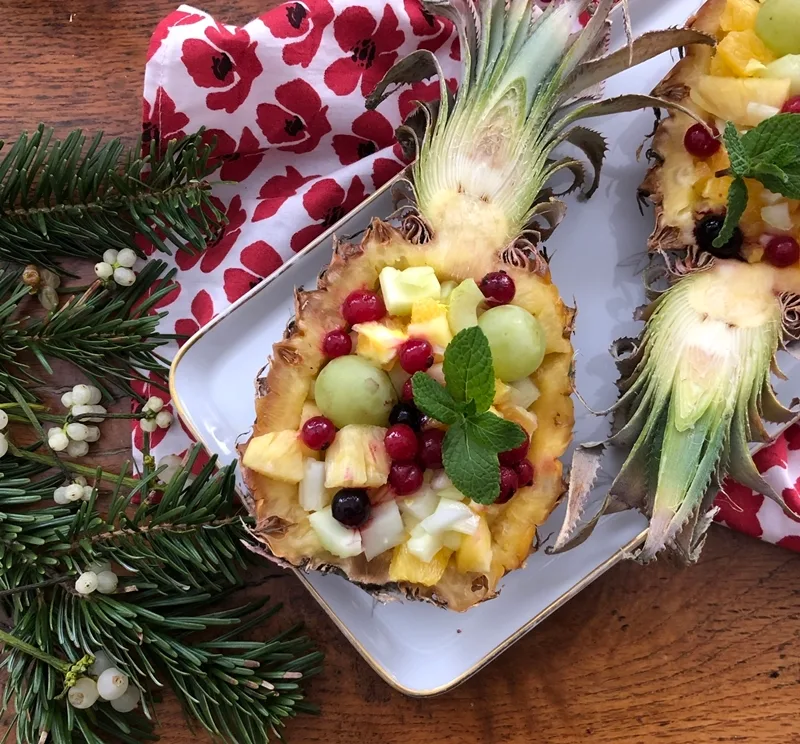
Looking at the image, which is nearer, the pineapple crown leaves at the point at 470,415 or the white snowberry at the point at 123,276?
the pineapple crown leaves at the point at 470,415

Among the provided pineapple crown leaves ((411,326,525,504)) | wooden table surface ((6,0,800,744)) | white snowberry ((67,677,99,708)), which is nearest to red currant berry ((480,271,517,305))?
pineapple crown leaves ((411,326,525,504))

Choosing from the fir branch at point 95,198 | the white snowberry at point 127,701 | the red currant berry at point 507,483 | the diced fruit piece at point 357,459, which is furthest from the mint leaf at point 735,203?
the white snowberry at point 127,701

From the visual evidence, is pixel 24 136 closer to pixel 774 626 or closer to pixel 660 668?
pixel 660 668

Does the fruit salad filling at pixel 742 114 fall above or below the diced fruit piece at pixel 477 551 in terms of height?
above

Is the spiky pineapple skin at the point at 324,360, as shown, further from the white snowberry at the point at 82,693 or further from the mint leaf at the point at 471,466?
the white snowberry at the point at 82,693

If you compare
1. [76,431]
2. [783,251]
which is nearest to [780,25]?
[783,251]

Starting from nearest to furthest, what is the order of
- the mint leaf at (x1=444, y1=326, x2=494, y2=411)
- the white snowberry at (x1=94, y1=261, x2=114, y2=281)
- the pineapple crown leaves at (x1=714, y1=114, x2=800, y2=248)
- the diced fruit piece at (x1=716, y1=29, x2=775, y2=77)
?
the mint leaf at (x1=444, y1=326, x2=494, y2=411) → the pineapple crown leaves at (x1=714, y1=114, x2=800, y2=248) → the diced fruit piece at (x1=716, y1=29, x2=775, y2=77) → the white snowberry at (x1=94, y1=261, x2=114, y2=281)

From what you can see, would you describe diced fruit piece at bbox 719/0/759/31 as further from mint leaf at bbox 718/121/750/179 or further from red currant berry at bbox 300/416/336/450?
red currant berry at bbox 300/416/336/450

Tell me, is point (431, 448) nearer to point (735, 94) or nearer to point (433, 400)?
point (433, 400)
